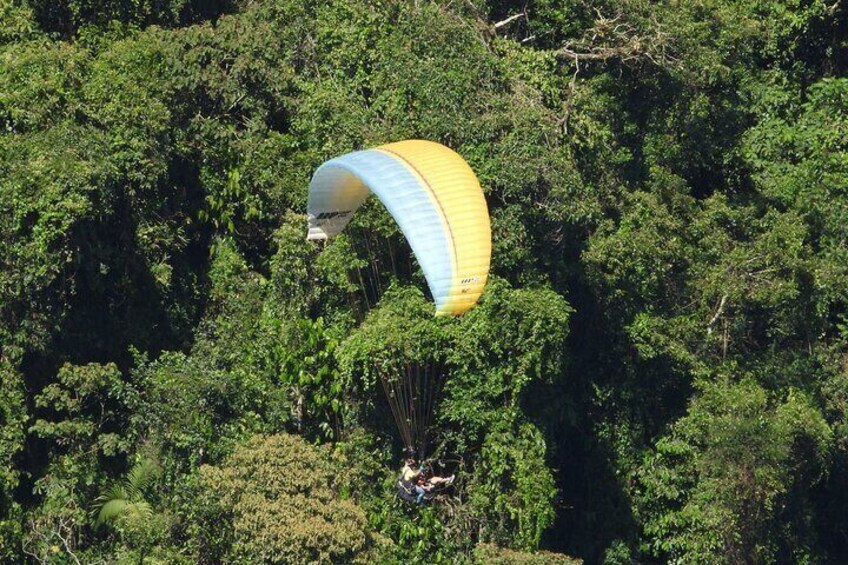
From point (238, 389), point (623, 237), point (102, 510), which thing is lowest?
point (102, 510)

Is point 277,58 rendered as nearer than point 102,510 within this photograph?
No

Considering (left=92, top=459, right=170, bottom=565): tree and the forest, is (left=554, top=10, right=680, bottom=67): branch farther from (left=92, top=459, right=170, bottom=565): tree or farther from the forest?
(left=92, top=459, right=170, bottom=565): tree

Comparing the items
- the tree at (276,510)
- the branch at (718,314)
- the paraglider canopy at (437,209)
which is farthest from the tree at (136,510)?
the branch at (718,314)

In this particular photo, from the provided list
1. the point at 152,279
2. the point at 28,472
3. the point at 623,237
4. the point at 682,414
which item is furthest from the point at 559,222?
the point at 28,472

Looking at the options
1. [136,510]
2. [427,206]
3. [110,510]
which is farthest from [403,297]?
[110,510]

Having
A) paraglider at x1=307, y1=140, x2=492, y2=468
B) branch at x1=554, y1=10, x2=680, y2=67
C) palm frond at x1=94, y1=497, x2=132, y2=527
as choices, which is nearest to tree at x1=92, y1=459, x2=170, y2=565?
palm frond at x1=94, y1=497, x2=132, y2=527

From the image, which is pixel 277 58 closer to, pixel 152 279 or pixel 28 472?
pixel 152 279

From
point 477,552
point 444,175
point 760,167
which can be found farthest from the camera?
point 760,167
